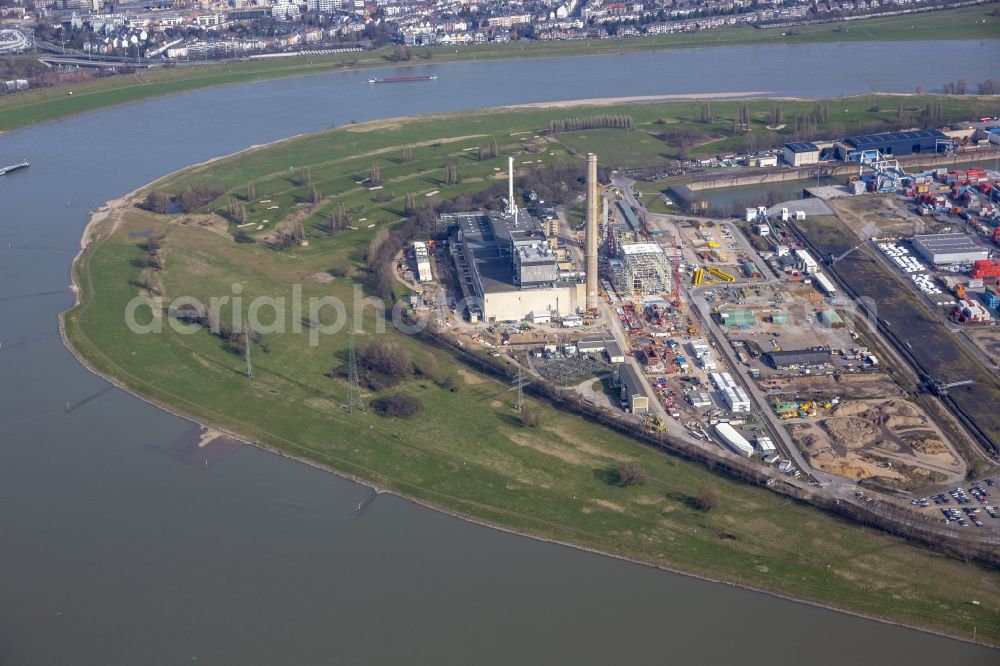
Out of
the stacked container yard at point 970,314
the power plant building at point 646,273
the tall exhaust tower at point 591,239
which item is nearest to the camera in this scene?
the stacked container yard at point 970,314

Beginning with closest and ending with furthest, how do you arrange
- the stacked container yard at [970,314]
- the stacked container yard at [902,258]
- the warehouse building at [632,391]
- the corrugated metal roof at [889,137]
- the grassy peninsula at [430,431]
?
the grassy peninsula at [430,431], the warehouse building at [632,391], the stacked container yard at [970,314], the stacked container yard at [902,258], the corrugated metal roof at [889,137]

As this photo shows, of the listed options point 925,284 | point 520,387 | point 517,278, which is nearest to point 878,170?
point 925,284

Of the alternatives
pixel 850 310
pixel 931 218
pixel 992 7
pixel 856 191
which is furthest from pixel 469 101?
pixel 992 7

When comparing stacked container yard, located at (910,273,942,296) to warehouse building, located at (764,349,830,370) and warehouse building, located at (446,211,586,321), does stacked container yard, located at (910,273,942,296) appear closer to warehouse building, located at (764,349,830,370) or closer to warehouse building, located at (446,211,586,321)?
warehouse building, located at (764,349,830,370)

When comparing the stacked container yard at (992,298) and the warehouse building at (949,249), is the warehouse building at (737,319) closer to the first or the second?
the stacked container yard at (992,298)

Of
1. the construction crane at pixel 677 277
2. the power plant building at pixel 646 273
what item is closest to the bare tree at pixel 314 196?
the construction crane at pixel 677 277

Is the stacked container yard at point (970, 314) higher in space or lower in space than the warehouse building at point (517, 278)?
lower

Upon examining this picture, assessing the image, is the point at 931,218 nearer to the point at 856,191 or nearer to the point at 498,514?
the point at 856,191
